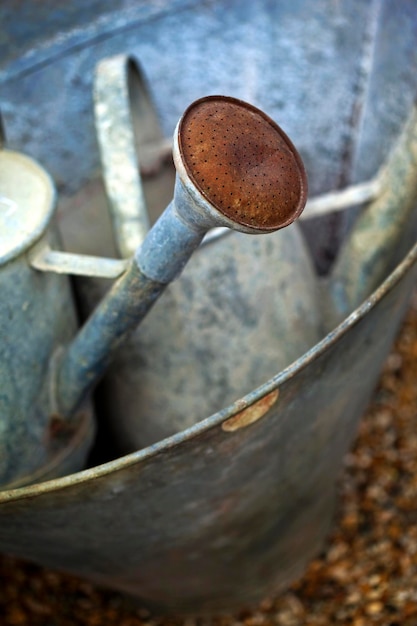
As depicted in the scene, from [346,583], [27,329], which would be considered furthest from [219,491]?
[346,583]

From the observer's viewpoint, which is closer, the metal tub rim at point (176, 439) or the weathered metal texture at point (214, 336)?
the metal tub rim at point (176, 439)

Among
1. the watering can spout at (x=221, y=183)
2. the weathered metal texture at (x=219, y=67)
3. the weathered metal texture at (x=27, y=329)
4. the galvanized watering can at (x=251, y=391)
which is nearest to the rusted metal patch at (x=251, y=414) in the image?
the galvanized watering can at (x=251, y=391)

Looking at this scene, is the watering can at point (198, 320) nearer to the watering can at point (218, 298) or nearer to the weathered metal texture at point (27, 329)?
the watering can at point (218, 298)

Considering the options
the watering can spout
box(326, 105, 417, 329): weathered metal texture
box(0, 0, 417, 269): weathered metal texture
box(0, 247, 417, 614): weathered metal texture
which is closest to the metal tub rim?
box(0, 247, 417, 614): weathered metal texture

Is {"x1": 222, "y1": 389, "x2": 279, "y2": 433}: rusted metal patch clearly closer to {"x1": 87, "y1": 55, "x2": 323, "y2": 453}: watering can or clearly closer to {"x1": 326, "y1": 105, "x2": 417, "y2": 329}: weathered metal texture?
{"x1": 87, "y1": 55, "x2": 323, "y2": 453}: watering can

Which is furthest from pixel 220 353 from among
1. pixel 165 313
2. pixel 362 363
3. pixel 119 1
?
pixel 119 1

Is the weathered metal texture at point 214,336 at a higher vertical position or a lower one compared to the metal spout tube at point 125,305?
lower

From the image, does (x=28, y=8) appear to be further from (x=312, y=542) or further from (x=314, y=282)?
(x=312, y=542)

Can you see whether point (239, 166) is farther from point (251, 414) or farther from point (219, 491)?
point (219, 491)
